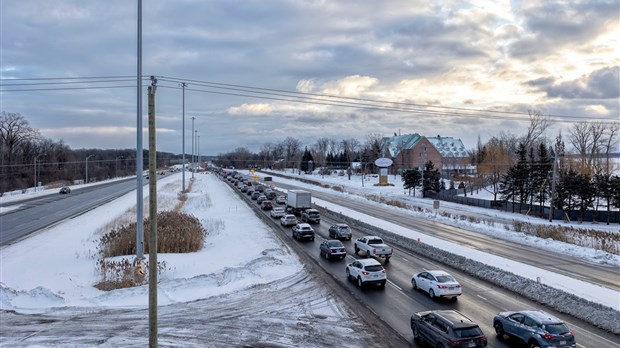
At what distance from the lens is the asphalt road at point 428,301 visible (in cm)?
1589

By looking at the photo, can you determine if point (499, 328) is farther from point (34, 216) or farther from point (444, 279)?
point (34, 216)

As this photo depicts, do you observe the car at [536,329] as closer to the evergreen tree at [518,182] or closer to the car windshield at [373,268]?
the car windshield at [373,268]

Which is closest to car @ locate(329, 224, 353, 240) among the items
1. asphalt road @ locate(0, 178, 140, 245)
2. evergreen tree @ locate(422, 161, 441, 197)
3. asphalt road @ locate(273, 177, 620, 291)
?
asphalt road @ locate(273, 177, 620, 291)

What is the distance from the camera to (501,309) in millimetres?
18766

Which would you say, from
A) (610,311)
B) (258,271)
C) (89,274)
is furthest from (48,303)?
(610,311)

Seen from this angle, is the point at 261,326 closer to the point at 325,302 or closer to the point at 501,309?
the point at 325,302

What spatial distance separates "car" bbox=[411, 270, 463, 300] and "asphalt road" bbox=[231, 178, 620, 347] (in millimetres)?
309

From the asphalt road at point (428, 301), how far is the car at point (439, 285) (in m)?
0.31

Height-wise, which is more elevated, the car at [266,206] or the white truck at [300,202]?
the white truck at [300,202]

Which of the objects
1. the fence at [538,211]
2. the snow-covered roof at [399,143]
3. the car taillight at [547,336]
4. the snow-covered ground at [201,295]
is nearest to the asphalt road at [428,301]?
the car taillight at [547,336]

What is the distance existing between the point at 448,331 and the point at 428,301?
6.47 meters

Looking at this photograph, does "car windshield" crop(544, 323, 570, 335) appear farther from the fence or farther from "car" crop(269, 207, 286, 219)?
the fence

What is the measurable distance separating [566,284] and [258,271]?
16.0 meters

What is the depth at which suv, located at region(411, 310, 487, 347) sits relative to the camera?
44.3ft
